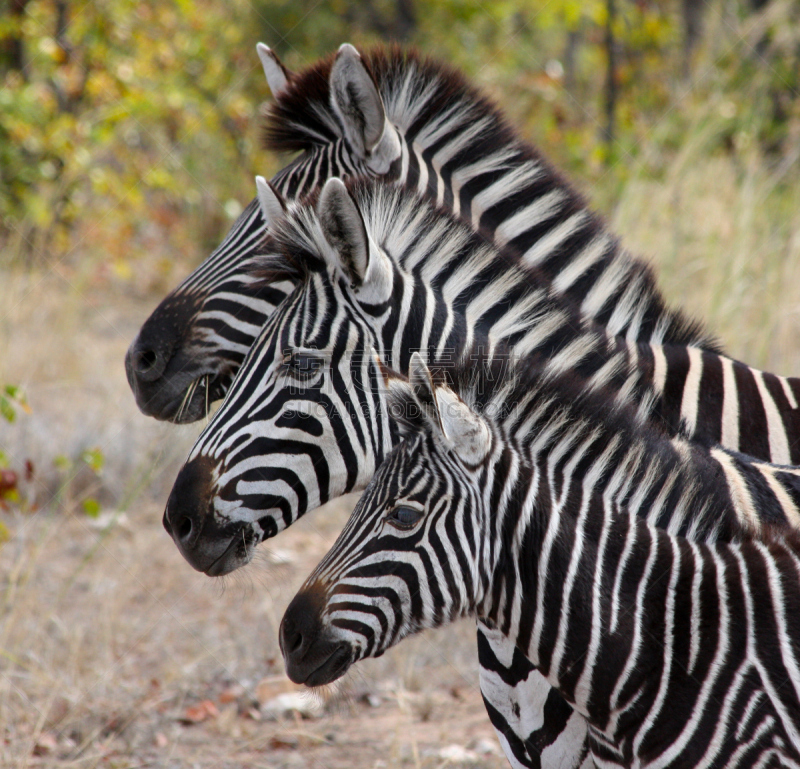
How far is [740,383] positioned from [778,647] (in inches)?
59.0

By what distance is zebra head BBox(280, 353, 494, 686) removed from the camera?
2.49m

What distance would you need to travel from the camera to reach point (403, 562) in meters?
2.50

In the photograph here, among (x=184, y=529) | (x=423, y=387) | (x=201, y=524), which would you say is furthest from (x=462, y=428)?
(x=184, y=529)

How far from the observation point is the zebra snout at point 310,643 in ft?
8.16

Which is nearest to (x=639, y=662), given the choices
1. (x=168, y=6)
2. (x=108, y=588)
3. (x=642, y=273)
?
(x=642, y=273)

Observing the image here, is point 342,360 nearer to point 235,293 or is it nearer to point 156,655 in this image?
point 235,293

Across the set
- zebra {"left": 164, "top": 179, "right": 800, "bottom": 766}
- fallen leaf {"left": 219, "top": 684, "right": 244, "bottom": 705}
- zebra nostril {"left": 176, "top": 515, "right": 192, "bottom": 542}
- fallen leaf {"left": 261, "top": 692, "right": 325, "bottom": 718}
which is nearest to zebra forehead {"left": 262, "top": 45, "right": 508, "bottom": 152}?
zebra {"left": 164, "top": 179, "right": 800, "bottom": 766}

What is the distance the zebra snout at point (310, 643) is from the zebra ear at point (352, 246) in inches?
45.2

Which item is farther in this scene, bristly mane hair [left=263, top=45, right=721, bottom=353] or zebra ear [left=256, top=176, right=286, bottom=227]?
bristly mane hair [left=263, top=45, right=721, bottom=353]

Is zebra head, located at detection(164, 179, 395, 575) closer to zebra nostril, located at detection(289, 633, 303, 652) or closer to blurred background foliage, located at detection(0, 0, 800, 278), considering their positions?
zebra nostril, located at detection(289, 633, 303, 652)

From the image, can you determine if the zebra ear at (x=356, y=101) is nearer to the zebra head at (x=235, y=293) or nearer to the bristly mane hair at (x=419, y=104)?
the zebra head at (x=235, y=293)

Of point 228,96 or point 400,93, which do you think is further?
point 228,96

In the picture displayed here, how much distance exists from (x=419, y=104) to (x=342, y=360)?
5.24 ft

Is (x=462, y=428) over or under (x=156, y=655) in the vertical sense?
over
